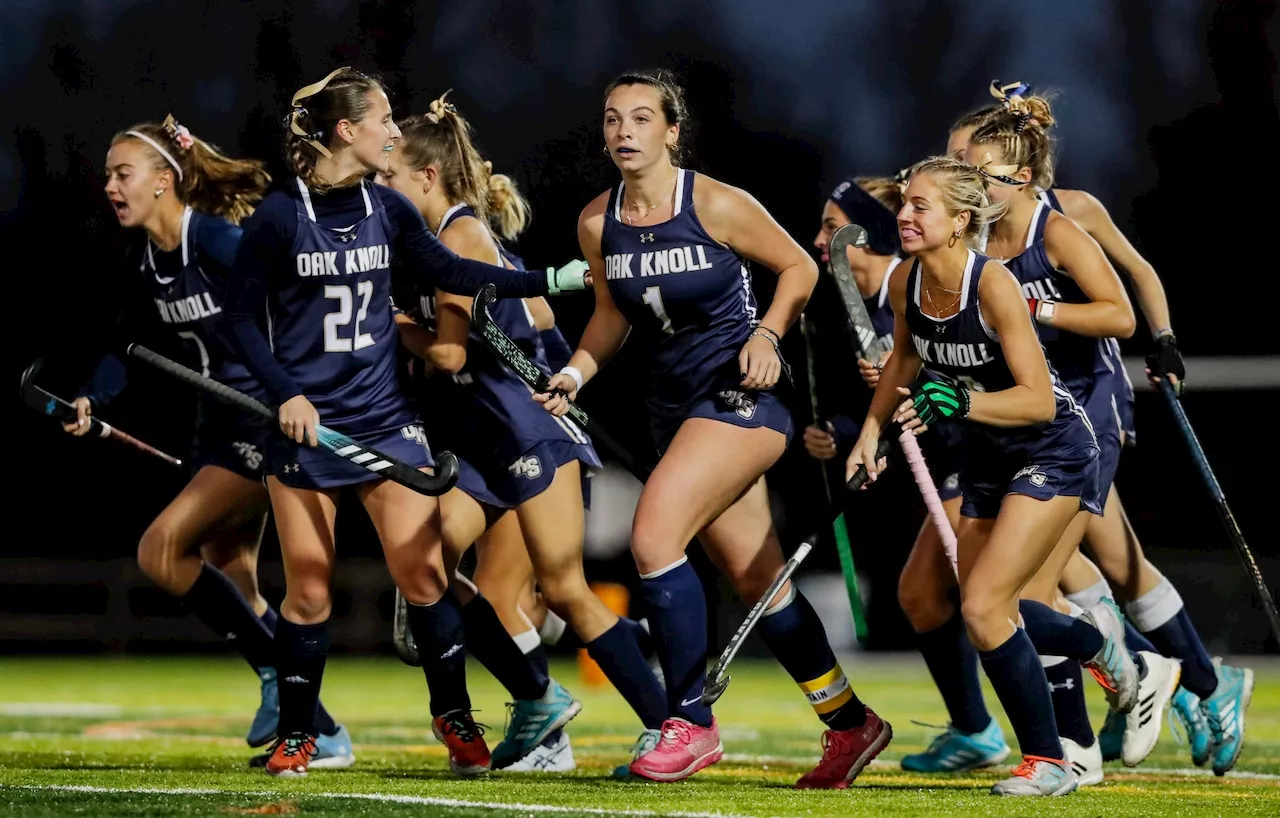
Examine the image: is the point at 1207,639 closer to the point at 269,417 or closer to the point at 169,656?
the point at 169,656

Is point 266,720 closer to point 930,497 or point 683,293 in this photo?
point 683,293

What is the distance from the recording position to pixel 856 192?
5.45 meters

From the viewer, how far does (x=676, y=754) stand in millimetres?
4301

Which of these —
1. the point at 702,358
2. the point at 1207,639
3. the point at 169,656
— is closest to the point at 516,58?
the point at 169,656

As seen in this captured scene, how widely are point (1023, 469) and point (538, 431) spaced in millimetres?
1308

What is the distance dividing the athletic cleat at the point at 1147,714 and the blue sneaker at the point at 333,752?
2194 millimetres

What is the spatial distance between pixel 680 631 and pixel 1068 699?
1.09m

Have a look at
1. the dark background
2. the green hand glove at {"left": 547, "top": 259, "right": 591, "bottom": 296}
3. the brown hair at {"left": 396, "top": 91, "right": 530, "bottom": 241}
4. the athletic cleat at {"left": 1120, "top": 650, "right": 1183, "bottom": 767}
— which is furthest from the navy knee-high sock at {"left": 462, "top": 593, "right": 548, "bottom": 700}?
the dark background

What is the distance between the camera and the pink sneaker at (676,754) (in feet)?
14.1

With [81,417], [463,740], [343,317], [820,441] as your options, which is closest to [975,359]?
[820,441]

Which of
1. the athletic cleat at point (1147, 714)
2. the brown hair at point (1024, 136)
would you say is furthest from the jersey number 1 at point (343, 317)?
the athletic cleat at point (1147, 714)

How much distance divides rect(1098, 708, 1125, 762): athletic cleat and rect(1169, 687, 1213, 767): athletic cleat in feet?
0.53

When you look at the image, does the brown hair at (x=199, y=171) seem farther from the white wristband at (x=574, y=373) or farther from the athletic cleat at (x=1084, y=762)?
the athletic cleat at (x=1084, y=762)

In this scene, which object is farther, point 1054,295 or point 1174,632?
point 1174,632
